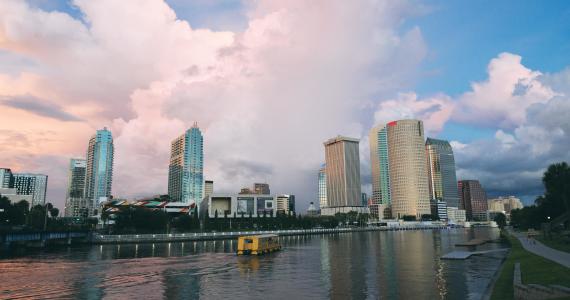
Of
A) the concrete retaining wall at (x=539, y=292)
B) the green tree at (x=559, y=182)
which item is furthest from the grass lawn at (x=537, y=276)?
the green tree at (x=559, y=182)

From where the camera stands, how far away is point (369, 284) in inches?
1976

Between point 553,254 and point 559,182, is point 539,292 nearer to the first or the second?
point 553,254

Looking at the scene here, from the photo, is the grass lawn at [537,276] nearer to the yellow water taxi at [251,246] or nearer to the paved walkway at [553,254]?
the paved walkway at [553,254]

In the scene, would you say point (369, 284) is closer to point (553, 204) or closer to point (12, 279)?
point (12, 279)

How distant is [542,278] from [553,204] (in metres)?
133

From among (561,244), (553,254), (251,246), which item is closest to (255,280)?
(251,246)

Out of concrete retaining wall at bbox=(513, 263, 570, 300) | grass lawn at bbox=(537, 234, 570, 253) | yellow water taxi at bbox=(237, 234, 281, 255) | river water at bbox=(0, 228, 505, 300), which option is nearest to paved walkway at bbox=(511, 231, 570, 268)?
grass lawn at bbox=(537, 234, 570, 253)

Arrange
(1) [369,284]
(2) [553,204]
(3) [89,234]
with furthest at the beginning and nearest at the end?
(3) [89,234]
(2) [553,204]
(1) [369,284]

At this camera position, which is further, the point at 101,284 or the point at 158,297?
the point at 101,284

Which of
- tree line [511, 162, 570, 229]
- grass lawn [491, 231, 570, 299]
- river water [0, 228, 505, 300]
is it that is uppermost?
tree line [511, 162, 570, 229]

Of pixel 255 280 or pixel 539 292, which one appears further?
pixel 255 280

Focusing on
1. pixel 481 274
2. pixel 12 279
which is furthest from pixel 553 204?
pixel 12 279

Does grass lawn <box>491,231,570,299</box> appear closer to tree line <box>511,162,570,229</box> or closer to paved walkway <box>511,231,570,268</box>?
paved walkway <box>511,231,570,268</box>

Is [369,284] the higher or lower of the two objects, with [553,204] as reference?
lower
